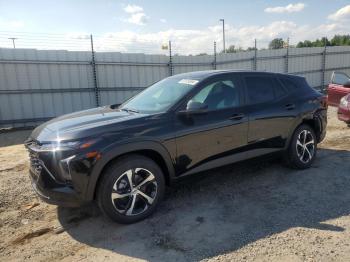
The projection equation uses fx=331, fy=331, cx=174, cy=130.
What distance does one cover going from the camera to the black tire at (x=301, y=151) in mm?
5270

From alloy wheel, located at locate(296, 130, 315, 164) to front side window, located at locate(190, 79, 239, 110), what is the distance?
1514 millimetres

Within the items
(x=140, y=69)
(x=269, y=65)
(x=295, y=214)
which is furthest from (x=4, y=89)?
(x=269, y=65)

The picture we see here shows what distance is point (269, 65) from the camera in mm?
15891

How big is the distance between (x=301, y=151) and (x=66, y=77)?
802 centimetres

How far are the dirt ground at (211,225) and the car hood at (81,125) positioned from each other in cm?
108

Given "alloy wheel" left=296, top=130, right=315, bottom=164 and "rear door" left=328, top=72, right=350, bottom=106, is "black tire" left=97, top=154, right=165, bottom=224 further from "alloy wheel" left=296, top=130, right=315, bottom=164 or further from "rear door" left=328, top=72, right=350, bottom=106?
"rear door" left=328, top=72, right=350, bottom=106

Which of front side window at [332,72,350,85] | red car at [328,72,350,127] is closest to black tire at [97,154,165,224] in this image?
red car at [328,72,350,127]

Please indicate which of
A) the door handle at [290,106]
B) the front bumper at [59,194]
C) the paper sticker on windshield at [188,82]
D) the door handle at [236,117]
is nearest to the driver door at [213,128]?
the door handle at [236,117]

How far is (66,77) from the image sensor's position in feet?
35.3

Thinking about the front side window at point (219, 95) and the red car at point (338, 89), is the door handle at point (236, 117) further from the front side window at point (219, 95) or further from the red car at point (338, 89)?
the red car at point (338, 89)

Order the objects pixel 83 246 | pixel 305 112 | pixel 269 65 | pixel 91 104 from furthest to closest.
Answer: pixel 269 65, pixel 91 104, pixel 305 112, pixel 83 246

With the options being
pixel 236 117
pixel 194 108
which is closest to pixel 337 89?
pixel 236 117

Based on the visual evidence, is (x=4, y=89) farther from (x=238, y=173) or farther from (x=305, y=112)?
(x=305, y=112)

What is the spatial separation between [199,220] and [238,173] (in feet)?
5.63
